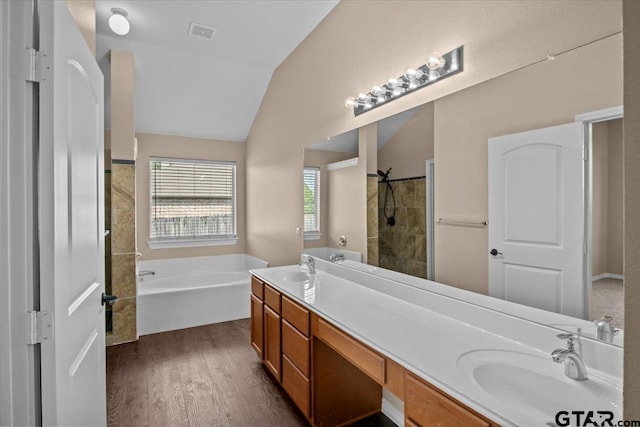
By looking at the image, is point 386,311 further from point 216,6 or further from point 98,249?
point 216,6

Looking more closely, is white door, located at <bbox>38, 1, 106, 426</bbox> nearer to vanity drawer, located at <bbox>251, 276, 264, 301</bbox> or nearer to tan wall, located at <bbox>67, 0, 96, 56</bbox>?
tan wall, located at <bbox>67, 0, 96, 56</bbox>

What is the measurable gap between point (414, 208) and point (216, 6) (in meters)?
2.33

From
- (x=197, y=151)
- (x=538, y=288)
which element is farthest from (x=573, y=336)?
(x=197, y=151)

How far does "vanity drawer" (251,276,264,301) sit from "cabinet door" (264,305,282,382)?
12 centimetres

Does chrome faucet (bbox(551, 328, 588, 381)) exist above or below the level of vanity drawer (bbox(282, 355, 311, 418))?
above

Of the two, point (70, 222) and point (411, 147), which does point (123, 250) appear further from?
point (411, 147)

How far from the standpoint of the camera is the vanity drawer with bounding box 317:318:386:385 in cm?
136

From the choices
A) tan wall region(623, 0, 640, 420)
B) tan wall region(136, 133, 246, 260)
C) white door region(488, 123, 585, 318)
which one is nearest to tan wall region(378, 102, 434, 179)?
white door region(488, 123, 585, 318)

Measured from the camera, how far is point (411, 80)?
1968 mm

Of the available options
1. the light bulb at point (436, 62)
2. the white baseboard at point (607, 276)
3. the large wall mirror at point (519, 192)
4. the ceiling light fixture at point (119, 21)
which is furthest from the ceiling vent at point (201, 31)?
the white baseboard at point (607, 276)

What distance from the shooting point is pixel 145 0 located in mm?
2654

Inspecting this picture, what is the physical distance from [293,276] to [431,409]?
183cm

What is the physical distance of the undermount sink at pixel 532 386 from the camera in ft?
3.09

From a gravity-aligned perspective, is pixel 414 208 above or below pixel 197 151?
below
